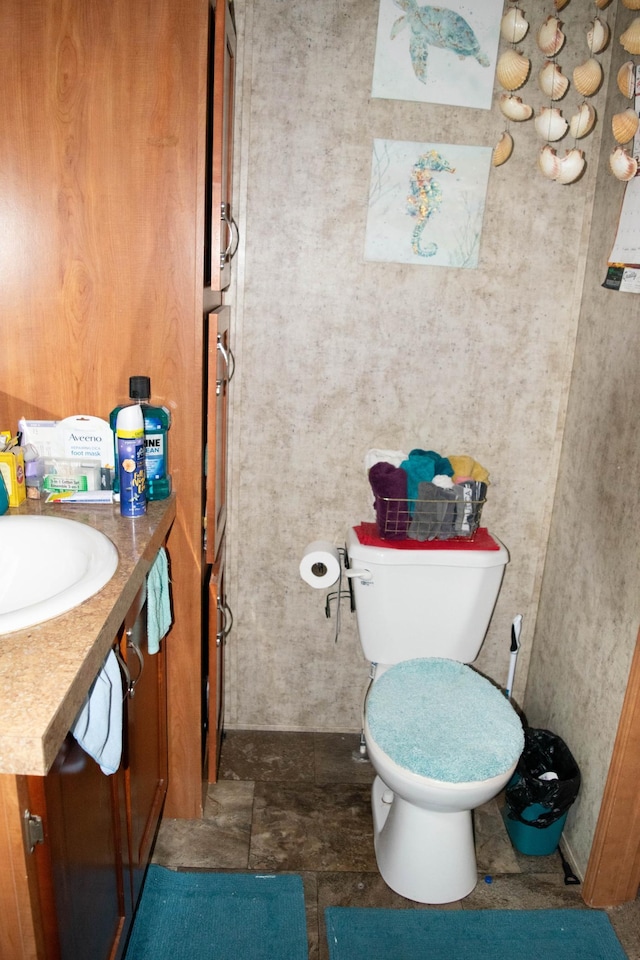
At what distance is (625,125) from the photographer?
168cm

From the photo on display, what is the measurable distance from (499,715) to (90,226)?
1440 mm

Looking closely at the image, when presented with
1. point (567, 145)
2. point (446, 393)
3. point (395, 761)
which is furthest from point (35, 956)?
point (567, 145)

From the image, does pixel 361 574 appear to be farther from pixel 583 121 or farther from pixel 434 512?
pixel 583 121

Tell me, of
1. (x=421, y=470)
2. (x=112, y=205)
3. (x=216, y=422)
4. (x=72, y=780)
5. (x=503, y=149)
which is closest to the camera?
(x=72, y=780)

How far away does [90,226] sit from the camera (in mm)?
1573

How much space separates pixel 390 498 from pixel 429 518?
0.12m

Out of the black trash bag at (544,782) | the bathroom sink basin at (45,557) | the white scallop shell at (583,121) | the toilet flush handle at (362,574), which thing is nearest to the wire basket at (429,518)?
the toilet flush handle at (362,574)

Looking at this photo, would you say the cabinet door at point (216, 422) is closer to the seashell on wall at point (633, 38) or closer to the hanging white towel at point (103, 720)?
the hanging white towel at point (103, 720)

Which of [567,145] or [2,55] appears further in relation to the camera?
[567,145]

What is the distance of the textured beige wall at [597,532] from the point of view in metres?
1.72

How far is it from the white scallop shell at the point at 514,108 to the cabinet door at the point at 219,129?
680 millimetres

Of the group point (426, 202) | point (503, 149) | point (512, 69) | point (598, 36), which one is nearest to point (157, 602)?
point (426, 202)

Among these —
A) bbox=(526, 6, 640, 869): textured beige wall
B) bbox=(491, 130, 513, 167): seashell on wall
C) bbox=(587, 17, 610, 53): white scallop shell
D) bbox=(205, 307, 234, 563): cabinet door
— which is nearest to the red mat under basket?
bbox=(526, 6, 640, 869): textured beige wall

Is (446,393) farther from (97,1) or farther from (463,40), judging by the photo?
(97,1)
